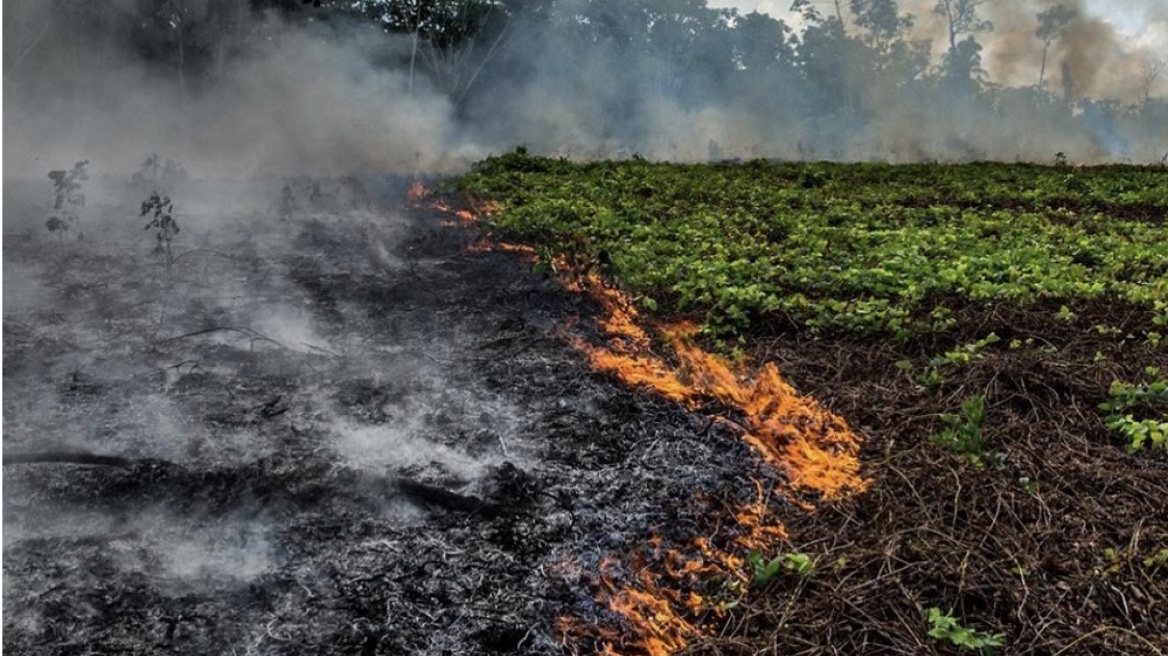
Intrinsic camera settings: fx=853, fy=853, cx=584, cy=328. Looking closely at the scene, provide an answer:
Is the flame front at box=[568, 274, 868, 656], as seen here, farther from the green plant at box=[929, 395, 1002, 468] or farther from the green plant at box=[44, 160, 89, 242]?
the green plant at box=[44, 160, 89, 242]

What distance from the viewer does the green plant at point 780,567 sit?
339cm

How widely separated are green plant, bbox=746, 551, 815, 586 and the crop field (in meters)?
0.02

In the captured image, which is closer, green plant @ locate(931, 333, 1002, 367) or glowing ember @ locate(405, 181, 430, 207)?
green plant @ locate(931, 333, 1002, 367)

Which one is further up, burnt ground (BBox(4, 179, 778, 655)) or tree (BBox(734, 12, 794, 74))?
tree (BBox(734, 12, 794, 74))

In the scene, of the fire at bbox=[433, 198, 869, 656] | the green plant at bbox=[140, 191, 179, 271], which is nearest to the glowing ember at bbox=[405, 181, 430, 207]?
the green plant at bbox=[140, 191, 179, 271]

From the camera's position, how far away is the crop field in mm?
3178

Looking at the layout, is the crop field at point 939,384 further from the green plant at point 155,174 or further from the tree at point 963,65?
the tree at point 963,65

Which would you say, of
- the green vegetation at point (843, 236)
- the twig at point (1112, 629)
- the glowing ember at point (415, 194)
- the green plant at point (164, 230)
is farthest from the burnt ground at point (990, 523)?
the glowing ember at point (415, 194)

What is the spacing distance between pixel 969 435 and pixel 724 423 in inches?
50.4

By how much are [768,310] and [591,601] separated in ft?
12.8

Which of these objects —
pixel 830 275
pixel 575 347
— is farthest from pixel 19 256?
pixel 830 275

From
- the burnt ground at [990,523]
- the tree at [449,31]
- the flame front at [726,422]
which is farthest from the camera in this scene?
the tree at [449,31]

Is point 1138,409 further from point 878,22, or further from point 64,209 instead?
point 878,22

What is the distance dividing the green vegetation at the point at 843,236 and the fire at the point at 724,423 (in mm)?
639
